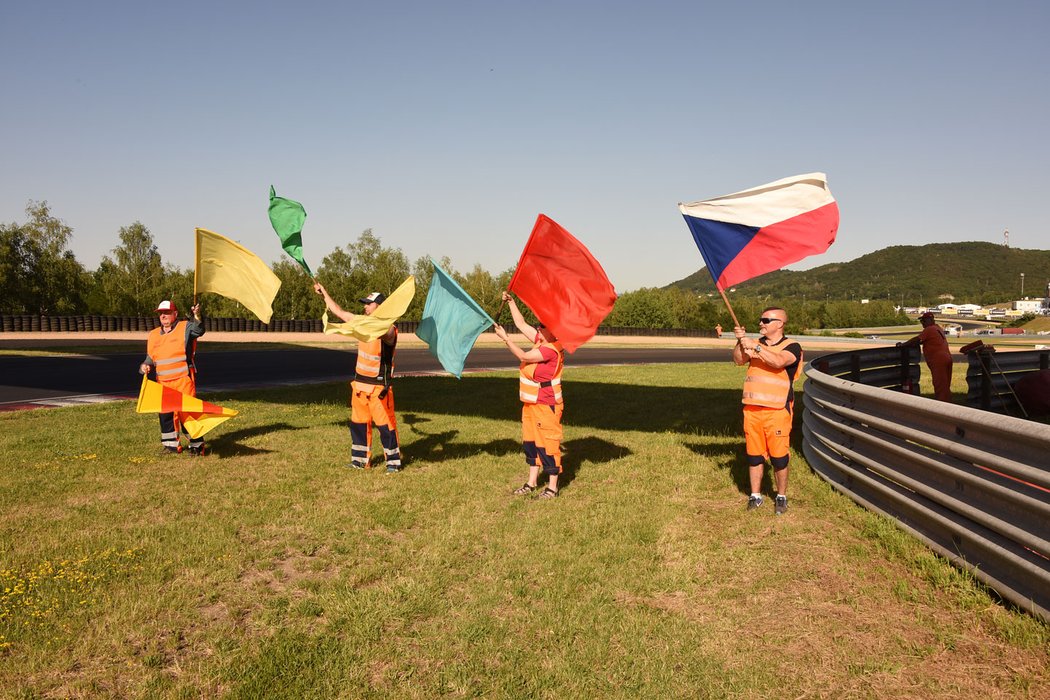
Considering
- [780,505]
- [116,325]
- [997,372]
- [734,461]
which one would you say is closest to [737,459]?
[734,461]

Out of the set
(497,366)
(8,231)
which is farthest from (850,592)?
(8,231)

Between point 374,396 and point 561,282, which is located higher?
point 561,282

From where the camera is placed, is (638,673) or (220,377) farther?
(220,377)

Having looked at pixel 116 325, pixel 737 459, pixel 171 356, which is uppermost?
pixel 116 325

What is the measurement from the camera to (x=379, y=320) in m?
7.30

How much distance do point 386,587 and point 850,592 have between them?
3301 mm

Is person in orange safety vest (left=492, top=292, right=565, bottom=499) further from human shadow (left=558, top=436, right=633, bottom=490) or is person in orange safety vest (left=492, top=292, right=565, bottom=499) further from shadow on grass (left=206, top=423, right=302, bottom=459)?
shadow on grass (left=206, top=423, right=302, bottom=459)

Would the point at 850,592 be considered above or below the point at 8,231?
below

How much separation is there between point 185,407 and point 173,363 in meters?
0.81

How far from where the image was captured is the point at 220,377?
18516mm

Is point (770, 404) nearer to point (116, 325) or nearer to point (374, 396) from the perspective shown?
point (374, 396)

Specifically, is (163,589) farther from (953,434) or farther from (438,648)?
(953,434)

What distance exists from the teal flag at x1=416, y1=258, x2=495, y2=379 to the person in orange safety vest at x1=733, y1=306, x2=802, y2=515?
2.89 metres

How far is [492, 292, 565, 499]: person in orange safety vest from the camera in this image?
707 cm
